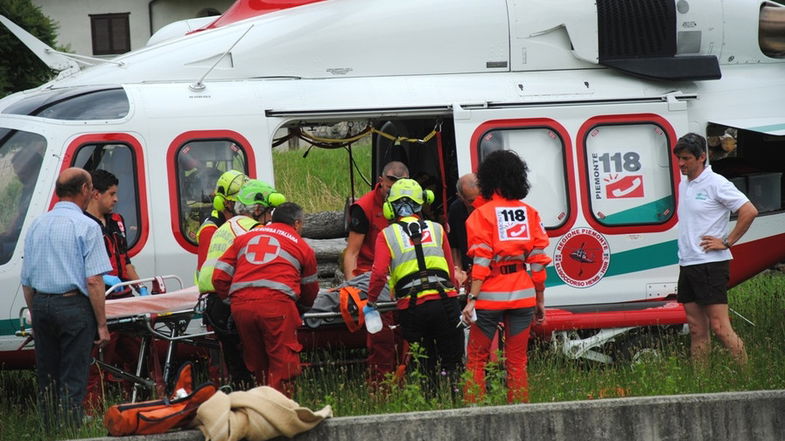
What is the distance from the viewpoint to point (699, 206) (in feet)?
29.5

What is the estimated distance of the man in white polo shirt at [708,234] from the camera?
8891 millimetres

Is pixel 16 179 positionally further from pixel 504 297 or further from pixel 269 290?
pixel 504 297

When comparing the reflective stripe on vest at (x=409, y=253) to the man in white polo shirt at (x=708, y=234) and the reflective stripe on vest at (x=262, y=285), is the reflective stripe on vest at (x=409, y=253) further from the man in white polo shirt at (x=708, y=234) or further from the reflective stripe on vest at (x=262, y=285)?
the man in white polo shirt at (x=708, y=234)

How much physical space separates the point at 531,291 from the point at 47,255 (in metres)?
3.18

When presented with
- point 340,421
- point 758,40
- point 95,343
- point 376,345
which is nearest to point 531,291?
point 376,345

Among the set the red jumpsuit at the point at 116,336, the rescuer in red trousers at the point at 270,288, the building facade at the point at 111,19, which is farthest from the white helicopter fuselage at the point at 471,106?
the building facade at the point at 111,19

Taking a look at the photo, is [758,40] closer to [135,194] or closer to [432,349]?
[432,349]

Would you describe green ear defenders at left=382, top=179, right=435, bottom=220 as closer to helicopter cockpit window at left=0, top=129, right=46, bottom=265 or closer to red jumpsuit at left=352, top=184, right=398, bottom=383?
red jumpsuit at left=352, top=184, right=398, bottom=383

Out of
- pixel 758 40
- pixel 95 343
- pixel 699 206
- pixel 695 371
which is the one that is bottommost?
pixel 695 371

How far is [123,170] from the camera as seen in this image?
30.8ft

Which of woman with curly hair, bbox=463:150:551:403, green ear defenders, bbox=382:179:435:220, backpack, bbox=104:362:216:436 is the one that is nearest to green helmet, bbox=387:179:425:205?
green ear defenders, bbox=382:179:435:220

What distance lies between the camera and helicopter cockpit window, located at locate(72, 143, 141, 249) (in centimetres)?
934

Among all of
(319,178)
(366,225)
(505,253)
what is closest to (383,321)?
(366,225)

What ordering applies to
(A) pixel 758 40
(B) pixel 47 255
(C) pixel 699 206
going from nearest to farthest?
(B) pixel 47 255, (C) pixel 699 206, (A) pixel 758 40
